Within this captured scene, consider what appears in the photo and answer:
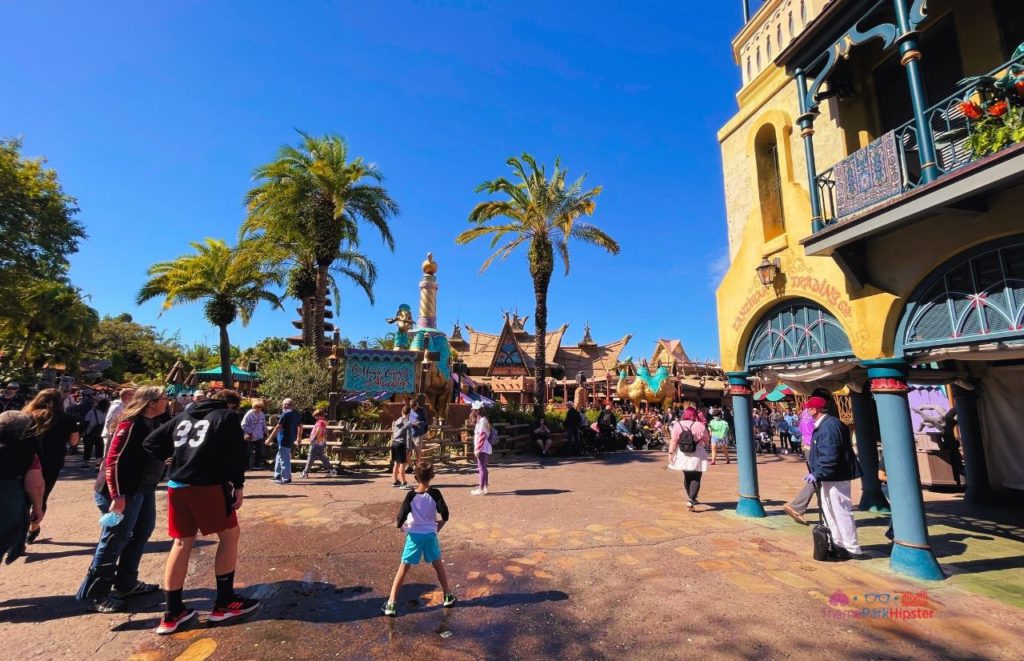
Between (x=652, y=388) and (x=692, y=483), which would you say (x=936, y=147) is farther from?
(x=652, y=388)

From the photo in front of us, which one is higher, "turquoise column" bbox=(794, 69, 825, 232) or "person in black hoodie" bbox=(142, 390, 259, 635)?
"turquoise column" bbox=(794, 69, 825, 232)

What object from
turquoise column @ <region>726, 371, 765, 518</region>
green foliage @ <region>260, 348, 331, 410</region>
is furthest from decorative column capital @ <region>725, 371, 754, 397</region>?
green foliage @ <region>260, 348, 331, 410</region>

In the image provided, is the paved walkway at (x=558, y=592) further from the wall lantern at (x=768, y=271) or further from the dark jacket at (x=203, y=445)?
the wall lantern at (x=768, y=271)

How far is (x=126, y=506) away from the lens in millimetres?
4020

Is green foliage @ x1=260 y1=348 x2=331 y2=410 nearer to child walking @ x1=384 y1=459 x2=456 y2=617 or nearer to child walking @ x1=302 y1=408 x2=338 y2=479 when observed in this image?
child walking @ x1=302 y1=408 x2=338 y2=479

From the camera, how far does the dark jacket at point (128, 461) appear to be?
3.85 meters

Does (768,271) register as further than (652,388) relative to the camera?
No

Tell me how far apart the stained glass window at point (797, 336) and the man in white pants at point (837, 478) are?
3.32 ft

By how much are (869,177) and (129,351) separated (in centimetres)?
5237

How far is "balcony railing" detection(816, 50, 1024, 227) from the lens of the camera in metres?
4.25

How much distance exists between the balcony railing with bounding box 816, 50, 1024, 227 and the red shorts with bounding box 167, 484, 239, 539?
270 inches

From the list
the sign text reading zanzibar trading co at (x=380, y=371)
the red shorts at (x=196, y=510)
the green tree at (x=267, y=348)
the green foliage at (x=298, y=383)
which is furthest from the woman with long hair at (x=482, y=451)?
the green tree at (x=267, y=348)

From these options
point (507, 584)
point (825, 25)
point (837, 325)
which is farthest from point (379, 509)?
point (825, 25)

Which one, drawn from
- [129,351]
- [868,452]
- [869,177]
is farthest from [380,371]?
[129,351]
